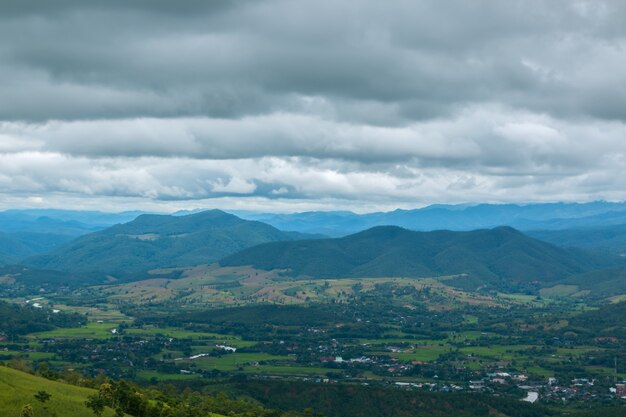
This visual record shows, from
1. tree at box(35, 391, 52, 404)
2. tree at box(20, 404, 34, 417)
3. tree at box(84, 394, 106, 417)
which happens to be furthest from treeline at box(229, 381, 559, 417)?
tree at box(20, 404, 34, 417)

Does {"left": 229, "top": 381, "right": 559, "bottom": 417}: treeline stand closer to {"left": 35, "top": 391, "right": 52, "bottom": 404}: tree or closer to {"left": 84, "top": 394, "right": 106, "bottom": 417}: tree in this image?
{"left": 84, "top": 394, "right": 106, "bottom": 417}: tree

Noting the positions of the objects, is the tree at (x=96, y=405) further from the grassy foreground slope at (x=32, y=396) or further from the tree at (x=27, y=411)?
the tree at (x=27, y=411)

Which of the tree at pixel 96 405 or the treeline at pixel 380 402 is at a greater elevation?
the tree at pixel 96 405

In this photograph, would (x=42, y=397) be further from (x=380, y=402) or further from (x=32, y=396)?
(x=380, y=402)

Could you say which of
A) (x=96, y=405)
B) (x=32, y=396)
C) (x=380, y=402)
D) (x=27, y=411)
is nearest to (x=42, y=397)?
(x=32, y=396)

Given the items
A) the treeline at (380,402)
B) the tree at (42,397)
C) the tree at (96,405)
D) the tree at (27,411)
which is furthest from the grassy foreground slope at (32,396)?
the treeline at (380,402)

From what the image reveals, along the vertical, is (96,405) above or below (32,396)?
below

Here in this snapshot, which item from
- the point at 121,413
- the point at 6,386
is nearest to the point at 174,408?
the point at 121,413

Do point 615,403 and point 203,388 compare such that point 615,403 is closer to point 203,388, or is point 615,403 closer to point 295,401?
point 295,401
